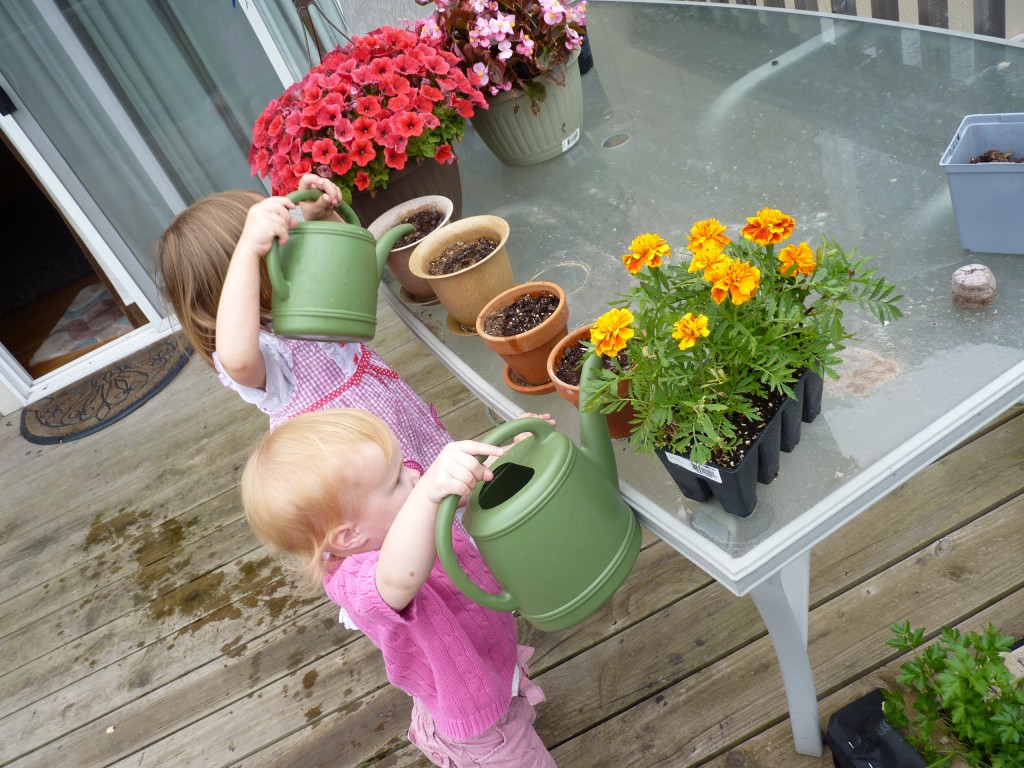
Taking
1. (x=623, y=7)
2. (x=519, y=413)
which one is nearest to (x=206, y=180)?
(x=623, y=7)

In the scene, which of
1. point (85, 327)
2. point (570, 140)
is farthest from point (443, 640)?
point (85, 327)

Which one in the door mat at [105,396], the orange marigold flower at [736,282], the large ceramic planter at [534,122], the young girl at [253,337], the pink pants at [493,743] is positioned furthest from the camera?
the door mat at [105,396]

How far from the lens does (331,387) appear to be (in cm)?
127

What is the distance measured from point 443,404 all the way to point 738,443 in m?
1.72

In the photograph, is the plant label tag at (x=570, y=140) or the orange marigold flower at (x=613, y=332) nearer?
the orange marigold flower at (x=613, y=332)

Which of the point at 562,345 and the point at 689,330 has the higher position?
the point at 689,330

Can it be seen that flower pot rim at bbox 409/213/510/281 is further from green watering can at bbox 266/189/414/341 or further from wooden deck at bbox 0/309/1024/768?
wooden deck at bbox 0/309/1024/768

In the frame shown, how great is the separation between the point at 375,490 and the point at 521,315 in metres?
0.35

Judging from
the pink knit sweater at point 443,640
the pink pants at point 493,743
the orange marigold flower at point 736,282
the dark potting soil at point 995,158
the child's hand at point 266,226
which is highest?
the child's hand at point 266,226

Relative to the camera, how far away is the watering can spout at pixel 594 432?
0.83 m

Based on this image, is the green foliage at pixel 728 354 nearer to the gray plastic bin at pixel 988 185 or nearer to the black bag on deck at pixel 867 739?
the gray plastic bin at pixel 988 185

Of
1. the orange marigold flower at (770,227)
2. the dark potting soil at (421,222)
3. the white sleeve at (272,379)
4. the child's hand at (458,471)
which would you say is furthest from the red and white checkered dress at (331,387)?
the orange marigold flower at (770,227)

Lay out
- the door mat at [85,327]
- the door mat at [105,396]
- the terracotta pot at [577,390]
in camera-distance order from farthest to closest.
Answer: the door mat at [85,327] → the door mat at [105,396] → the terracotta pot at [577,390]

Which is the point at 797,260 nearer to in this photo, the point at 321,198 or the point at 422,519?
the point at 422,519
